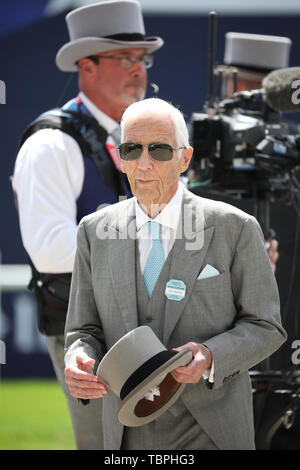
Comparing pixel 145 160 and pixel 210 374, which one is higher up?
pixel 145 160

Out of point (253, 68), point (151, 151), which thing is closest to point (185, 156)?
point (151, 151)

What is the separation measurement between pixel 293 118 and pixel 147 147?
16.2 feet

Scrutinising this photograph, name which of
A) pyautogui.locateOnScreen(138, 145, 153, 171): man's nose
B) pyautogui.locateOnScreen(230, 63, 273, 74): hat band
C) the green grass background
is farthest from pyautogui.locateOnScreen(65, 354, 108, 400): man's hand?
the green grass background

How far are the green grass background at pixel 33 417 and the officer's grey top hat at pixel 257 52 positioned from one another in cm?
271

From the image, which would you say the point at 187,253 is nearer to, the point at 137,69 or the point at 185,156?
the point at 185,156

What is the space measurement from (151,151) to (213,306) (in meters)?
0.46

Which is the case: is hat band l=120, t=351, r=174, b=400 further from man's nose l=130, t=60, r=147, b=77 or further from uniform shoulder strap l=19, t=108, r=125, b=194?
man's nose l=130, t=60, r=147, b=77

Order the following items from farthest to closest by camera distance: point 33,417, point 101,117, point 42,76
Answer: point 42,76, point 33,417, point 101,117

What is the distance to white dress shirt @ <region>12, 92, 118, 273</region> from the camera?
3645 mm

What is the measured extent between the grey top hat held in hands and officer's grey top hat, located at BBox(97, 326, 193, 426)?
2.16 m

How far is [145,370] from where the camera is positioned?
7.33 feet

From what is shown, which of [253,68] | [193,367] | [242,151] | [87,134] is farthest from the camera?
[253,68]

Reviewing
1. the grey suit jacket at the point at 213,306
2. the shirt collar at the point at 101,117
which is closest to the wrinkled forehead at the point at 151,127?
the grey suit jacket at the point at 213,306

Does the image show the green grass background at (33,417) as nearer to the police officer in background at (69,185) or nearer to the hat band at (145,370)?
the police officer in background at (69,185)
